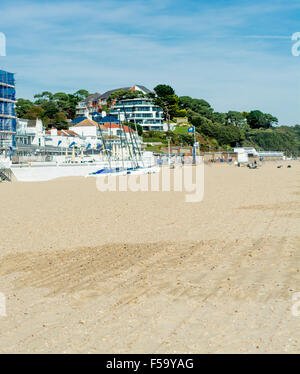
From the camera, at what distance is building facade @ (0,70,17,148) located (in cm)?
7075

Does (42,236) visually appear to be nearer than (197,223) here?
Yes

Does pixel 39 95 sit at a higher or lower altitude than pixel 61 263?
higher

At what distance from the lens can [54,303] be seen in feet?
24.3

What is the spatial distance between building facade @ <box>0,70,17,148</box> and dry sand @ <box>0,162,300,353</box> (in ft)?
194

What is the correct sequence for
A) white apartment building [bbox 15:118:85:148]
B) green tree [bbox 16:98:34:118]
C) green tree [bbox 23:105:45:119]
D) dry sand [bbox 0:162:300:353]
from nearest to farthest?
dry sand [bbox 0:162:300:353] < white apartment building [bbox 15:118:85:148] < green tree [bbox 23:105:45:119] < green tree [bbox 16:98:34:118]

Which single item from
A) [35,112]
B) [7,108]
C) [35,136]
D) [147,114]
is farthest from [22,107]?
[7,108]

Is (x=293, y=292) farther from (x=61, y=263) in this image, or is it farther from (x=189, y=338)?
(x=61, y=263)

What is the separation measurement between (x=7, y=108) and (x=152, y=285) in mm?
69928

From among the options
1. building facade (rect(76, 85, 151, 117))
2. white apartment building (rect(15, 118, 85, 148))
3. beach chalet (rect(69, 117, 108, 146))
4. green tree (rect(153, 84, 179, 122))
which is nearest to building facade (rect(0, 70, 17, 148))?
white apartment building (rect(15, 118, 85, 148))

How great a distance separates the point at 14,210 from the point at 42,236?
757 centimetres

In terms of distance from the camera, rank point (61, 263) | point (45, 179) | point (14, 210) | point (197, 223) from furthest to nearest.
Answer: point (45, 179)
point (14, 210)
point (197, 223)
point (61, 263)

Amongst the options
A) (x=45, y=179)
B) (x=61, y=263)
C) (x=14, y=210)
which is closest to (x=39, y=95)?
(x=45, y=179)

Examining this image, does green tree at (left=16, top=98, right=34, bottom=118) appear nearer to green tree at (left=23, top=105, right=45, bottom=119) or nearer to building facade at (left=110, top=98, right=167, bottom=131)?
green tree at (left=23, top=105, right=45, bottom=119)

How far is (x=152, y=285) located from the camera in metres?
8.25
